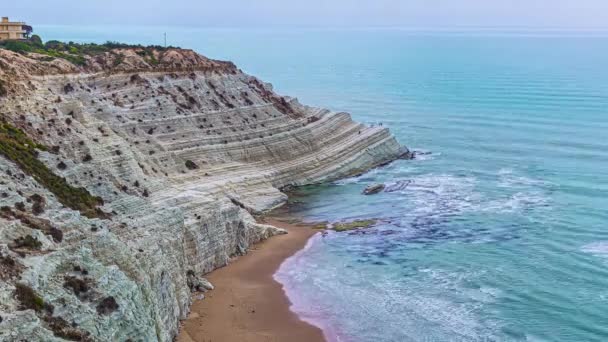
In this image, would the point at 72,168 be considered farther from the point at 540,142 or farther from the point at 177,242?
the point at 540,142

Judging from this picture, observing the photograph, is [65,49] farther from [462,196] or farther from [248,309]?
[248,309]

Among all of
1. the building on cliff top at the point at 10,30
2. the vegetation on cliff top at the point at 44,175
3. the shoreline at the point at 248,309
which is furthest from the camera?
the building on cliff top at the point at 10,30

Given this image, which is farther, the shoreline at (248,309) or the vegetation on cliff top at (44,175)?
the shoreline at (248,309)

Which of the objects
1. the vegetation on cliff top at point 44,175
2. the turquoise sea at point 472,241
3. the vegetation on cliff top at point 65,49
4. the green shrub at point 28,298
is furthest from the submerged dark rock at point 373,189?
the green shrub at point 28,298

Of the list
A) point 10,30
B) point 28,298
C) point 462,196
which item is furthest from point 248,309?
point 10,30

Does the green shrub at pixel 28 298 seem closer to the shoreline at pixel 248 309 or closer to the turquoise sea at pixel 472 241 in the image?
the shoreline at pixel 248 309

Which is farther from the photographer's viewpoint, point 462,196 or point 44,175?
point 462,196
